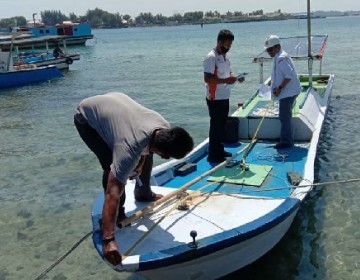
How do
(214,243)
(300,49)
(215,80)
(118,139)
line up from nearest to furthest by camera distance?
1. (118,139)
2. (214,243)
3. (215,80)
4. (300,49)

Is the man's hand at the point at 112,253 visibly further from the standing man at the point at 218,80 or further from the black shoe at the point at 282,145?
the black shoe at the point at 282,145

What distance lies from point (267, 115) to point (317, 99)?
2.79 meters

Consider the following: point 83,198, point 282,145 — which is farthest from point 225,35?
point 83,198

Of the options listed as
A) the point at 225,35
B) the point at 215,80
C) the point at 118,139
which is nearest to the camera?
the point at 118,139

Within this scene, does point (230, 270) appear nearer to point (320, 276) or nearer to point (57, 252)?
point (320, 276)

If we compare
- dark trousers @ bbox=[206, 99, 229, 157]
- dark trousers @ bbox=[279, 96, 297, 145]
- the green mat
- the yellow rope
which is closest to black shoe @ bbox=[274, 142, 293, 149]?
dark trousers @ bbox=[279, 96, 297, 145]

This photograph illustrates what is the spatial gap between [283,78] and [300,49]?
16.1 ft

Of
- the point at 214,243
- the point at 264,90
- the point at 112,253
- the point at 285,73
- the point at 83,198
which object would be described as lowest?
the point at 83,198

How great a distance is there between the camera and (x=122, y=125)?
437 centimetres

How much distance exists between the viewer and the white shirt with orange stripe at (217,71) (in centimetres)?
722

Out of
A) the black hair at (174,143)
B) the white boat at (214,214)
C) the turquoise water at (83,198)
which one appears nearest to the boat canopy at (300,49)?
the turquoise water at (83,198)

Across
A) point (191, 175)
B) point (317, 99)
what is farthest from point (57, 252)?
point (317, 99)

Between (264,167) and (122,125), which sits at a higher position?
(122,125)

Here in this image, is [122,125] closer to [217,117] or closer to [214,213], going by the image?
[214,213]
